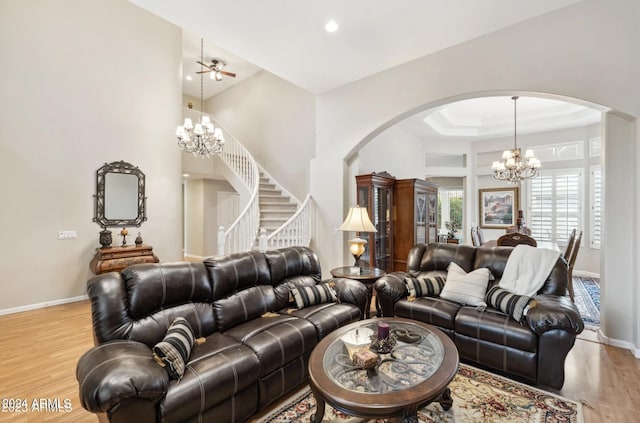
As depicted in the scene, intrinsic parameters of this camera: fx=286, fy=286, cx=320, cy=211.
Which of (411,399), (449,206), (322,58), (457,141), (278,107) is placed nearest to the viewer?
(411,399)

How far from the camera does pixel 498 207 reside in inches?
296

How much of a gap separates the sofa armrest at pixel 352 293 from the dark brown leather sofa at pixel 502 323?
0.75 ft

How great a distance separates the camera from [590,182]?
20.6 feet

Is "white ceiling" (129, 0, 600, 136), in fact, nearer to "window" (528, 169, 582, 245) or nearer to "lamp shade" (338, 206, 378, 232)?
"lamp shade" (338, 206, 378, 232)

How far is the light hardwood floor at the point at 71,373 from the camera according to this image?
82.7 inches

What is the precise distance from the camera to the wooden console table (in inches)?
182

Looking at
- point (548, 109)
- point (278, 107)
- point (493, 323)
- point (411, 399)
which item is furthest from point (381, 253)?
point (548, 109)

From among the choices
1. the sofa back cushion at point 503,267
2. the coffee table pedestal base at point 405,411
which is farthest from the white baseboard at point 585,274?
the coffee table pedestal base at point 405,411

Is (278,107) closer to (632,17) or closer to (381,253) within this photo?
(381,253)

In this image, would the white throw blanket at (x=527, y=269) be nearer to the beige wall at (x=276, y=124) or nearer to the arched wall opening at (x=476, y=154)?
the arched wall opening at (x=476, y=154)

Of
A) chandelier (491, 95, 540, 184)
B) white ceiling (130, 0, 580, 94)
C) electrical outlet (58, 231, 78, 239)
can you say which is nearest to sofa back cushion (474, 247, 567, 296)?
white ceiling (130, 0, 580, 94)

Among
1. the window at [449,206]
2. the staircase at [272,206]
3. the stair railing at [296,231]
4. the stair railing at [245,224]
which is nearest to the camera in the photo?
the stair railing at [245,224]

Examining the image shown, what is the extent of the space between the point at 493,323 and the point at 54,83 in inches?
263

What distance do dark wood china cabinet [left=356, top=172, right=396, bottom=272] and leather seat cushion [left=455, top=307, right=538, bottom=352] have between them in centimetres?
224
